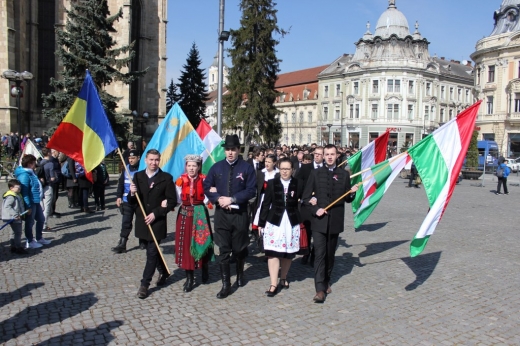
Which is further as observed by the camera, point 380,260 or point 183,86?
point 183,86

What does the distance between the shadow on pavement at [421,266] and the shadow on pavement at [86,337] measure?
3.90 m

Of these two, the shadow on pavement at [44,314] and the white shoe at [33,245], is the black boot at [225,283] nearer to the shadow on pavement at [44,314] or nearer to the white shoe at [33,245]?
the shadow on pavement at [44,314]

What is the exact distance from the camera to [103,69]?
2227 cm

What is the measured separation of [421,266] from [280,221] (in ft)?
9.73

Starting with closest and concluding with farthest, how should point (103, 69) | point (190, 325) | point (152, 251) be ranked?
1. point (190, 325)
2. point (152, 251)
3. point (103, 69)

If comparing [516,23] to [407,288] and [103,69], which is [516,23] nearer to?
[103,69]

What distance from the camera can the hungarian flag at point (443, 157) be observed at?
633 centimetres

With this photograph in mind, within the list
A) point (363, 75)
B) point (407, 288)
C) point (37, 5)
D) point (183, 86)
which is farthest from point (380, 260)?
point (363, 75)

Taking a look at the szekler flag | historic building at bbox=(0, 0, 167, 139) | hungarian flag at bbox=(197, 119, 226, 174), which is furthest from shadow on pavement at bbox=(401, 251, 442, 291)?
historic building at bbox=(0, 0, 167, 139)

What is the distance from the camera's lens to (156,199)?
239 inches

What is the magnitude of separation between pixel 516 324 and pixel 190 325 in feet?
11.5

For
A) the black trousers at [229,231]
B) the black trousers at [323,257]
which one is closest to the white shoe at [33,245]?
the black trousers at [229,231]

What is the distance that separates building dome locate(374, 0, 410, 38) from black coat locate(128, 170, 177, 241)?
73626 millimetres

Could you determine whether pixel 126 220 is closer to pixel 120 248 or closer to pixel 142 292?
pixel 120 248
